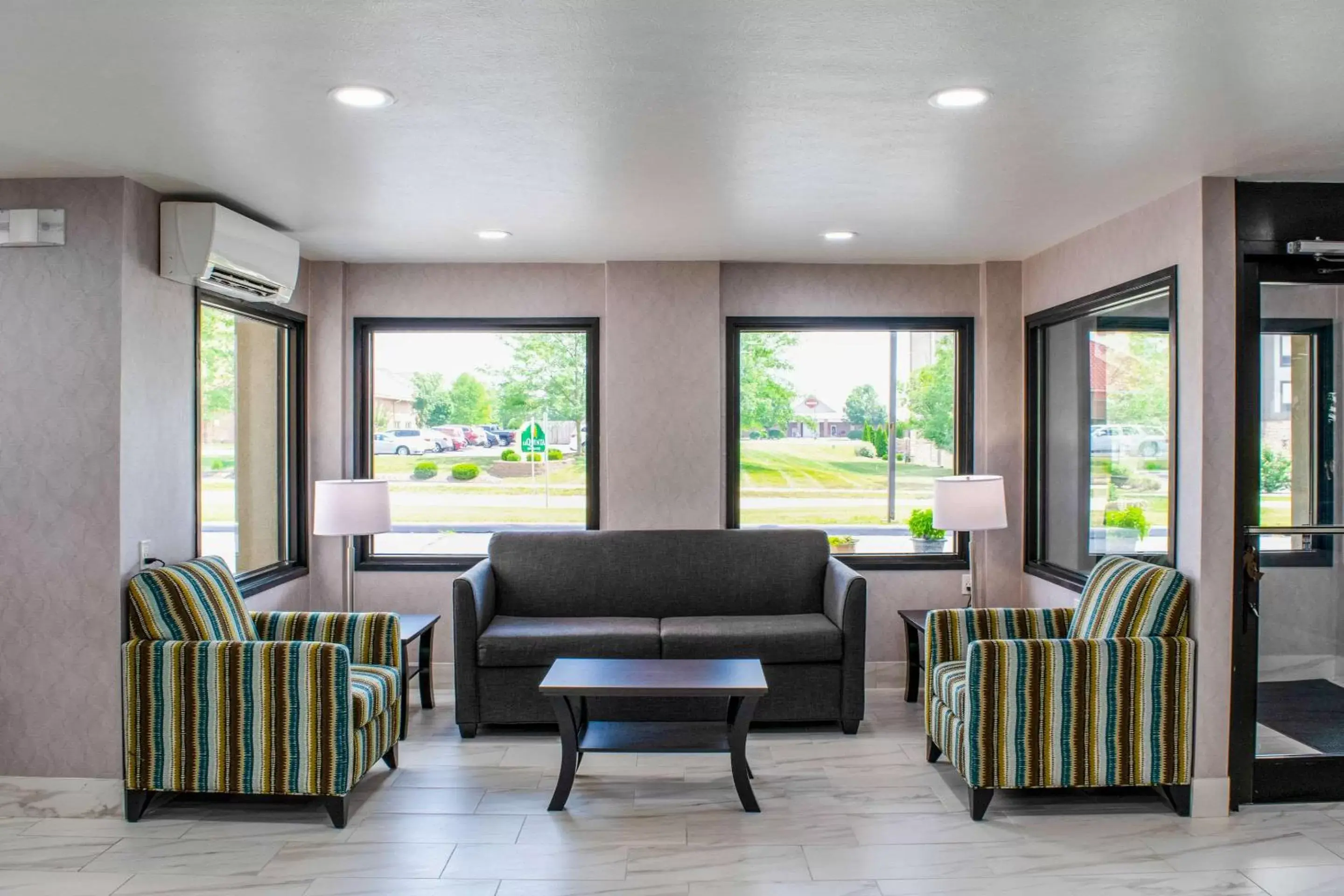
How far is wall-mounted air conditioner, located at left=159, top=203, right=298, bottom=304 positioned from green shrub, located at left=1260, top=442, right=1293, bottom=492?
421cm

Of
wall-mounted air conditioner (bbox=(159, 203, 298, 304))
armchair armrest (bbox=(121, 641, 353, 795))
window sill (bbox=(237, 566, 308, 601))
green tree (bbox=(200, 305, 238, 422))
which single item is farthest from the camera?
window sill (bbox=(237, 566, 308, 601))

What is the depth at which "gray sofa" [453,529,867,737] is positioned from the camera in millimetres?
4598

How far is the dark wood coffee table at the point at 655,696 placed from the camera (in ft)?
12.0

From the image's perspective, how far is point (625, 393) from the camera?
18.0 feet

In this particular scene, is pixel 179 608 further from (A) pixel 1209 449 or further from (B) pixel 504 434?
(A) pixel 1209 449

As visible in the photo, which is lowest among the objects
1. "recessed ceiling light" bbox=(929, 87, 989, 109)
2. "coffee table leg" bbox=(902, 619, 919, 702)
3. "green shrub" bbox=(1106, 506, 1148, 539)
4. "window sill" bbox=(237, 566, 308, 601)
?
"coffee table leg" bbox=(902, 619, 919, 702)

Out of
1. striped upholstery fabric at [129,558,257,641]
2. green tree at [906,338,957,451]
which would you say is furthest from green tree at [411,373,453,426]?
green tree at [906,338,957,451]

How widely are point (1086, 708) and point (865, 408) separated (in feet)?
8.21

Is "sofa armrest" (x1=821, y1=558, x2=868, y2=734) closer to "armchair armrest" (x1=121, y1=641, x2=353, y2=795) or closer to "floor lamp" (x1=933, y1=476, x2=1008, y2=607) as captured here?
"floor lamp" (x1=933, y1=476, x2=1008, y2=607)

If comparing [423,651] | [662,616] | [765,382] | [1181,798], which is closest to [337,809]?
[423,651]

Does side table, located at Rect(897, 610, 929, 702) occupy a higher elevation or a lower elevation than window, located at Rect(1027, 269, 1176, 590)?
lower

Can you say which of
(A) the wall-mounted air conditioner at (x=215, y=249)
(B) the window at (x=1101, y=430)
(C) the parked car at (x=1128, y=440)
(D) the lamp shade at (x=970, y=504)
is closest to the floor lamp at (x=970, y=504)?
(D) the lamp shade at (x=970, y=504)

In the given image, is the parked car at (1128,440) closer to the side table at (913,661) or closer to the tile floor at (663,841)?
the side table at (913,661)

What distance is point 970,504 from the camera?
16.1 ft
